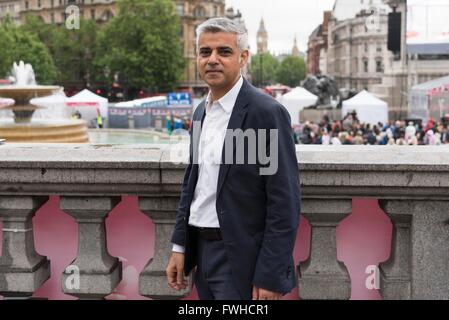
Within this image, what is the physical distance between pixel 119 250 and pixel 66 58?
75.4 metres

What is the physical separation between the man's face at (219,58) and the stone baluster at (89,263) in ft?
3.17

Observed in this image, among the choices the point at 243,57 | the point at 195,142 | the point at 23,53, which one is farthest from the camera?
the point at 23,53

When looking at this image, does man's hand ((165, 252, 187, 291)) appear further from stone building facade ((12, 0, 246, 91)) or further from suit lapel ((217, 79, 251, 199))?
stone building facade ((12, 0, 246, 91))

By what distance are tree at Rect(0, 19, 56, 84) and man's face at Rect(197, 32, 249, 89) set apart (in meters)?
65.5

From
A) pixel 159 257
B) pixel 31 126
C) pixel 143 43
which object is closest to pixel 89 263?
pixel 159 257

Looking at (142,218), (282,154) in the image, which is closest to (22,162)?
(142,218)

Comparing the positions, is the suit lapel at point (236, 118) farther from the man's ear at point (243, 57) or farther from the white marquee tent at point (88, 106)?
the white marquee tent at point (88, 106)

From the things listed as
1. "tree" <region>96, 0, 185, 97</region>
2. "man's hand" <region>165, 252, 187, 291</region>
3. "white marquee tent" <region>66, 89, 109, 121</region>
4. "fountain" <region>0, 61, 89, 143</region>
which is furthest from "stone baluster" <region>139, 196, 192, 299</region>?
"tree" <region>96, 0, 185, 97</region>

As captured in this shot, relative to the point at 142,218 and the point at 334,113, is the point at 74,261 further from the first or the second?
the point at 334,113

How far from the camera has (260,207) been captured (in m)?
2.51

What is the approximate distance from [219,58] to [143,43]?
6592cm

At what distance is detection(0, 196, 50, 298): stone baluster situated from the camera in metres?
3.16

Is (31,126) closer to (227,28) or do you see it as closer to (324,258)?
(324,258)

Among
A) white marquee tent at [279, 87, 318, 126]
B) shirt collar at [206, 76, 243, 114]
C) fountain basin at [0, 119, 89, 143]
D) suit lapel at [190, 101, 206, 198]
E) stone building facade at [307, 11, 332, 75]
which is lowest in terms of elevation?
fountain basin at [0, 119, 89, 143]
